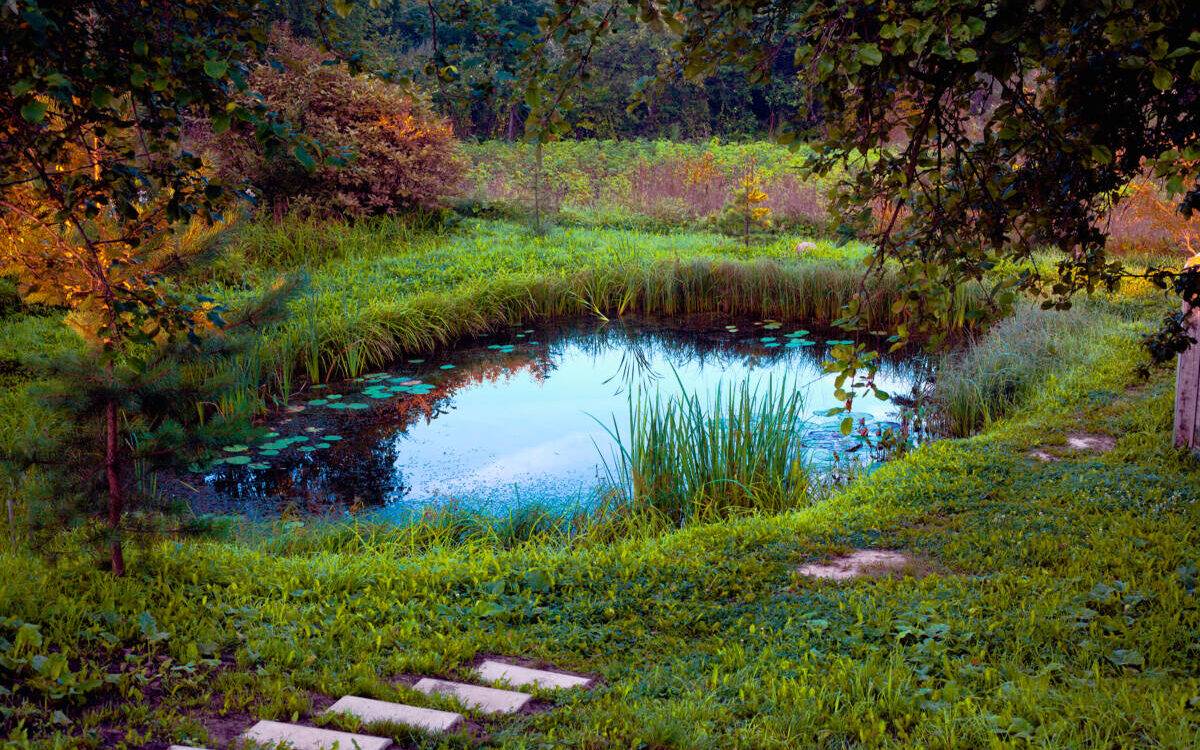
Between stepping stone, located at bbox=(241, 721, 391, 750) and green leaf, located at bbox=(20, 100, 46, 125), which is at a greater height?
green leaf, located at bbox=(20, 100, 46, 125)

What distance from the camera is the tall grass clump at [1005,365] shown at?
279 inches

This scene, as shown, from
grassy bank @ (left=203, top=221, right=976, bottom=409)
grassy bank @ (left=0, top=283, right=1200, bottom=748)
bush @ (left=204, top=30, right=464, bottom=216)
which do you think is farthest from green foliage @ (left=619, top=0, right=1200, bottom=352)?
bush @ (left=204, top=30, right=464, bottom=216)

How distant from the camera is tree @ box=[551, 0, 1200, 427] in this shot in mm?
2111

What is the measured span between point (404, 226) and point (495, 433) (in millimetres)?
6357

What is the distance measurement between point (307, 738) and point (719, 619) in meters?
1.64

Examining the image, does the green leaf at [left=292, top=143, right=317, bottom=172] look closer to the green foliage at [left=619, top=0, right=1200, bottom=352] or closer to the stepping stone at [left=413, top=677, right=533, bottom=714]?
the green foliage at [left=619, top=0, right=1200, bottom=352]

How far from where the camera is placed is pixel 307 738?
2.62 m

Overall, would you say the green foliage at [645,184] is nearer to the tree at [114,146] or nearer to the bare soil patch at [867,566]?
the bare soil patch at [867,566]

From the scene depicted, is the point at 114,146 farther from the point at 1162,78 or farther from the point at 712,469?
the point at 712,469

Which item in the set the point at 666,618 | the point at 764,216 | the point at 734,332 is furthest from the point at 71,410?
the point at 764,216

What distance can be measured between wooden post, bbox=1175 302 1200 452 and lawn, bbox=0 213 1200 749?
0.51ft

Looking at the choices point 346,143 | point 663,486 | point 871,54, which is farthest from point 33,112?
point 346,143

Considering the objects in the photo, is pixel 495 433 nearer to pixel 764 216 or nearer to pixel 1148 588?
pixel 1148 588

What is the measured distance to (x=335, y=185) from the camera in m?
12.6
